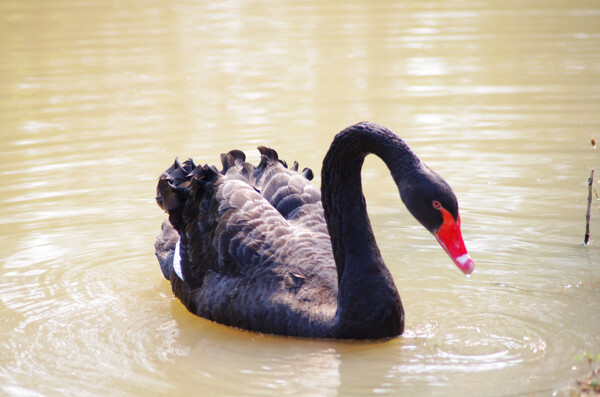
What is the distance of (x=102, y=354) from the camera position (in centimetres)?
505

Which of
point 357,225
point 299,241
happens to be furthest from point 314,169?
point 357,225

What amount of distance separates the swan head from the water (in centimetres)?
61

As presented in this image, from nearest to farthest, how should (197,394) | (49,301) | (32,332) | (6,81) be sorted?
(197,394)
(32,332)
(49,301)
(6,81)

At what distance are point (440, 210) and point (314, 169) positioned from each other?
14.2 feet

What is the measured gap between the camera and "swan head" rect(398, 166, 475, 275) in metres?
4.43

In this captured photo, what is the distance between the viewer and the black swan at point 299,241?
15.4 ft

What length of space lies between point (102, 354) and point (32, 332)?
67 centimetres

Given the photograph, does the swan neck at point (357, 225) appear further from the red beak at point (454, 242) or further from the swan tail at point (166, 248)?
the swan tail at point (166, 248)

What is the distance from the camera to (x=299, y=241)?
546cm

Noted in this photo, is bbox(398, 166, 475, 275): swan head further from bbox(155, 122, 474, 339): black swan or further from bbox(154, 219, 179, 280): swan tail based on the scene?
bbox(154, 219, 179, 280): swan tail

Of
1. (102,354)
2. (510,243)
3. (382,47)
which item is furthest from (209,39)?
(102,354)

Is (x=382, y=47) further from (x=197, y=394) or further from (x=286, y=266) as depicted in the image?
(x=197, y=394)

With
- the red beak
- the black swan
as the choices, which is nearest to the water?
the black swan

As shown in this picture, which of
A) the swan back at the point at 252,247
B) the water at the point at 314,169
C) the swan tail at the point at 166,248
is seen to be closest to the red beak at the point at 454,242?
the water at the point at 314,169
